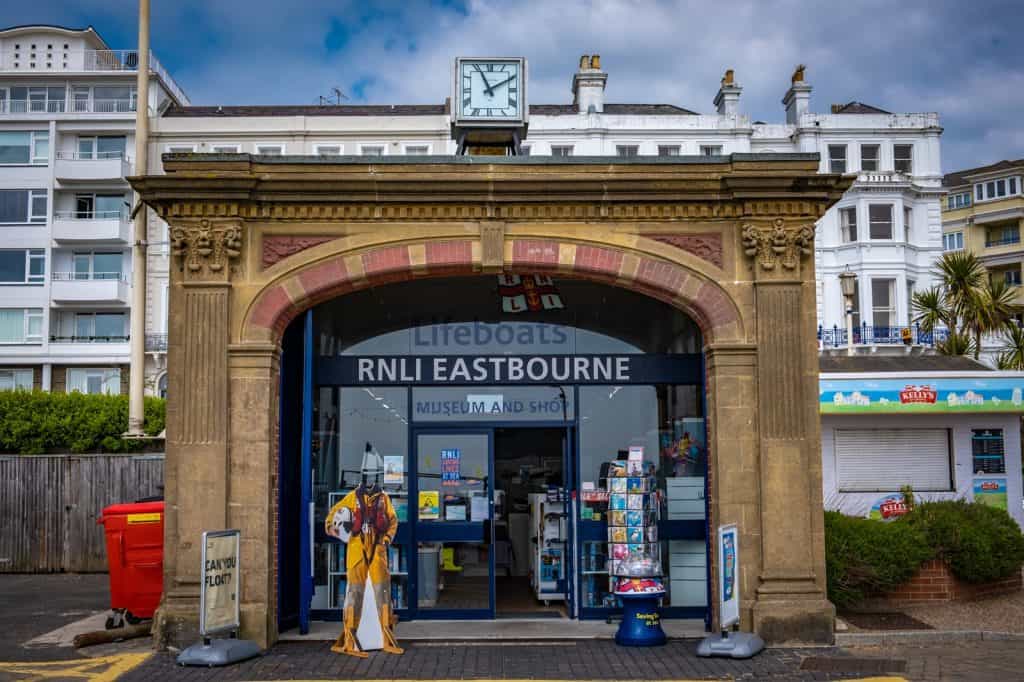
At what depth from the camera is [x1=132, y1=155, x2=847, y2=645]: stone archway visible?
34.6ft

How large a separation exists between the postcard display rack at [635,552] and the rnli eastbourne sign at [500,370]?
1099 millimetres

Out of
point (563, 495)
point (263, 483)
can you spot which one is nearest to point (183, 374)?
point (263, 483)

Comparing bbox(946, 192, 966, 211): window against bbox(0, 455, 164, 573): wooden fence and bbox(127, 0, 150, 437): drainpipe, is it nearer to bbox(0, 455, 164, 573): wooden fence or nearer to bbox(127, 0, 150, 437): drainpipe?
bbox(0, 455, 164, 573): wooden fence

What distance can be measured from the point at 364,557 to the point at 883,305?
107 ft

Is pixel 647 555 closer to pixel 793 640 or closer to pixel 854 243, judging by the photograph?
pixel 793 640

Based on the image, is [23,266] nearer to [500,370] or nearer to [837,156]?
[837,156]

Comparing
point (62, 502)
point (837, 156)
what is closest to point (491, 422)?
point (62, 502)

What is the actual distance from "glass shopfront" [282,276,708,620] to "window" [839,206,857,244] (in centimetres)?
2943

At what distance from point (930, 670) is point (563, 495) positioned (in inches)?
181

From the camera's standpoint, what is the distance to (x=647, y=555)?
1097 centimetres

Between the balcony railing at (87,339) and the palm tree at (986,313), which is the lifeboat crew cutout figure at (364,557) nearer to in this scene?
the palm tree at (986,313)

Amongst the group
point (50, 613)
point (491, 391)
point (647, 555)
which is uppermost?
point (491, 391)

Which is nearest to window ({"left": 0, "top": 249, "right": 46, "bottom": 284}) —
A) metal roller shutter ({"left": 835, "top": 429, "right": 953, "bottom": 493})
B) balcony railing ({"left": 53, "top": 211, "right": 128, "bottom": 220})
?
balcony railing ({"left": 53, "top": 211, "right": 128, "bottom": 220})

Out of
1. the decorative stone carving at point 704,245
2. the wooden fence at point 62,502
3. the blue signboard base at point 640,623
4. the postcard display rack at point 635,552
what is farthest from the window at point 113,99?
the blue signboard base at point 640,623
